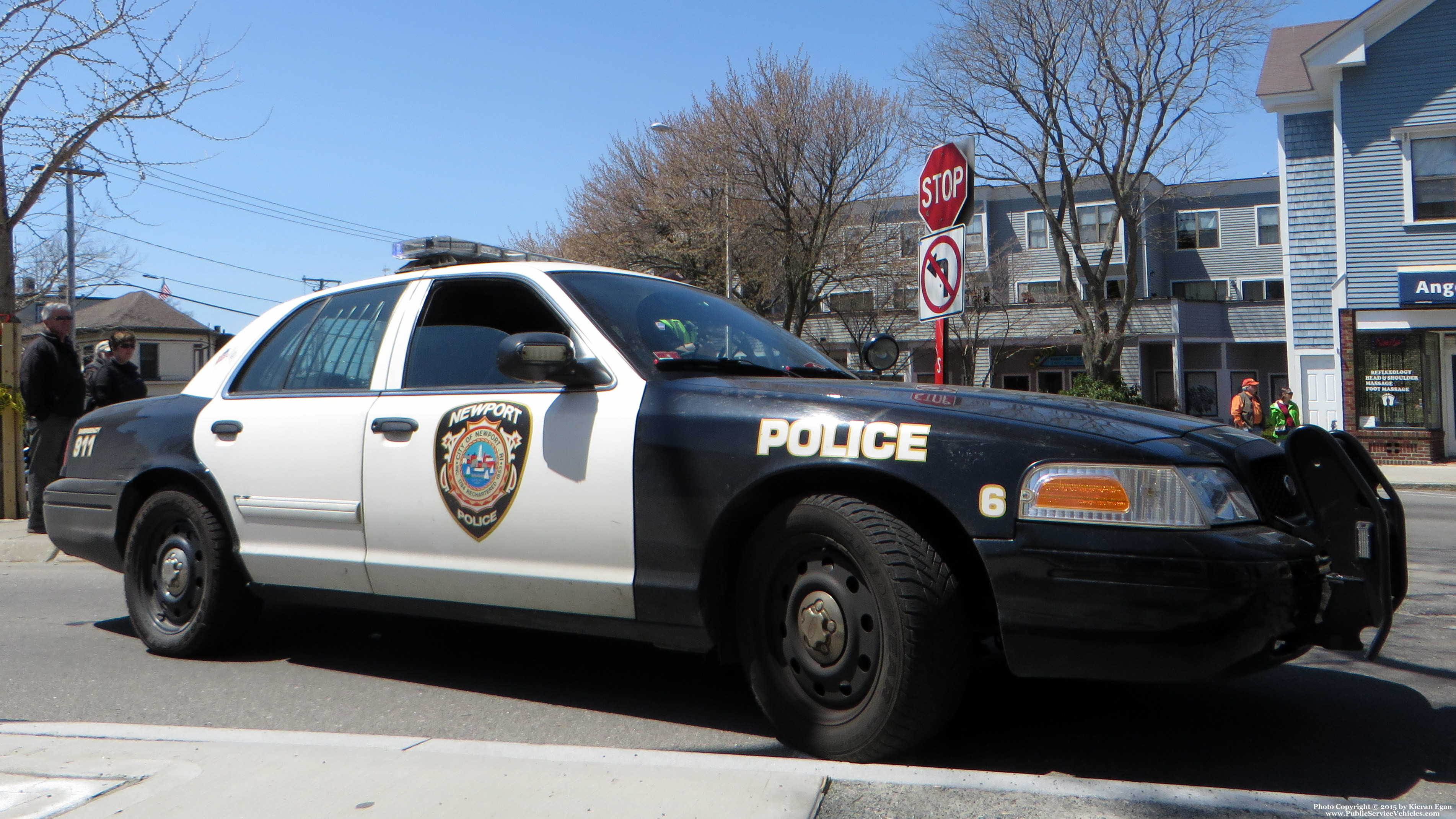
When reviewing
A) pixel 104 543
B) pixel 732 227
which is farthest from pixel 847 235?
pixel 104 543

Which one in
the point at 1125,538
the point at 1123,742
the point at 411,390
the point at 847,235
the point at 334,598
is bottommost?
the point at 1123,742

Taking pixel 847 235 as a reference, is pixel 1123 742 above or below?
below

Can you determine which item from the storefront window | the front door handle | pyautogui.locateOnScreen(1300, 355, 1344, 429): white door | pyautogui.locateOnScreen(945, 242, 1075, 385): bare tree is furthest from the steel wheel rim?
pyautogui.locateOnScreen(945, 242, 1075, 385): bare tree

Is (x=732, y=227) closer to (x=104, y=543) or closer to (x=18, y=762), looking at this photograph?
(x=104, y=543)

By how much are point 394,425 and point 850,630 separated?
6.38ft

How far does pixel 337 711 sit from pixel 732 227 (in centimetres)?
2303

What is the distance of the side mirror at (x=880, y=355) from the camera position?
5.19 m

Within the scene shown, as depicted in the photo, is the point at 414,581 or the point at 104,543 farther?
the point at 104,543

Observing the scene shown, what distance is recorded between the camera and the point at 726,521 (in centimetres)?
343

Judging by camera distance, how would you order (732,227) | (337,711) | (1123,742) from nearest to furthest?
(1123,742), (337,711), (732,227)

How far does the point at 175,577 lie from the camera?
16.0ft

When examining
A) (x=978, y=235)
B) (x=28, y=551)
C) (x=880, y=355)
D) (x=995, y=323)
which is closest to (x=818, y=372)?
(x=880, y=355)

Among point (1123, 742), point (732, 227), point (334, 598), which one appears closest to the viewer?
point (1123, 742)

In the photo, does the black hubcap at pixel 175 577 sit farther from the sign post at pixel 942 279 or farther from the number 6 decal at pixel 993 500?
the sign post at pixel 942 279
